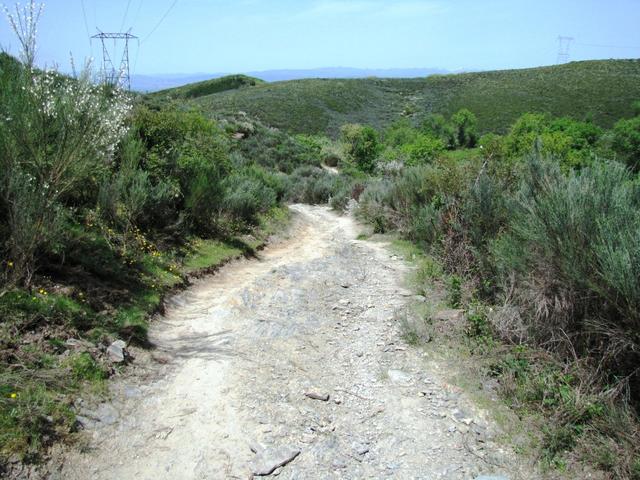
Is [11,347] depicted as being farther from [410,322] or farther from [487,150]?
[487,150]

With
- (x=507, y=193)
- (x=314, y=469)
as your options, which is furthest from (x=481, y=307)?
(x=314, y=469)

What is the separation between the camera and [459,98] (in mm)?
75938

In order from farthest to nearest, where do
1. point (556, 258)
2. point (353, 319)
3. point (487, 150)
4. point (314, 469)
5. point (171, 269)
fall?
1. point (487, 150)
2. point (171, 269)
3. point (353, 319)
4. point (556, 258)
5. point (314, 469)

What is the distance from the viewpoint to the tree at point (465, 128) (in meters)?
61.4

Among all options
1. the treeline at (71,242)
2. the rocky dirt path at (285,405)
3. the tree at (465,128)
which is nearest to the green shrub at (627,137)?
the tree at (465,128)

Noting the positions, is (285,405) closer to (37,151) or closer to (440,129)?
(37,151)

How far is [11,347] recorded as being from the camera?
166 inches

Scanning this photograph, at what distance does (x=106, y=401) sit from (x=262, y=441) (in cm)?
148

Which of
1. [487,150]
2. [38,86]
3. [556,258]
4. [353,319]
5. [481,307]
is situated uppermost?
[38,86]

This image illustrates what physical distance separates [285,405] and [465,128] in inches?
2463

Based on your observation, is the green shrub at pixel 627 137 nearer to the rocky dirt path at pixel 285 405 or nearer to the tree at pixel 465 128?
the tree at pixel 465 128

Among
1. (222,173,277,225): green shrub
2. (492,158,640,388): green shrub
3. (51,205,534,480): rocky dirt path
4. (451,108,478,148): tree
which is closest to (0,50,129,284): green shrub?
(51,205,534,480): rocky dirt path

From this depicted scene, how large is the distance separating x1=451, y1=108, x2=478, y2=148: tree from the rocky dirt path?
5884 cm

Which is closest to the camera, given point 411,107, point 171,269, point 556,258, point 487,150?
point 556,258
